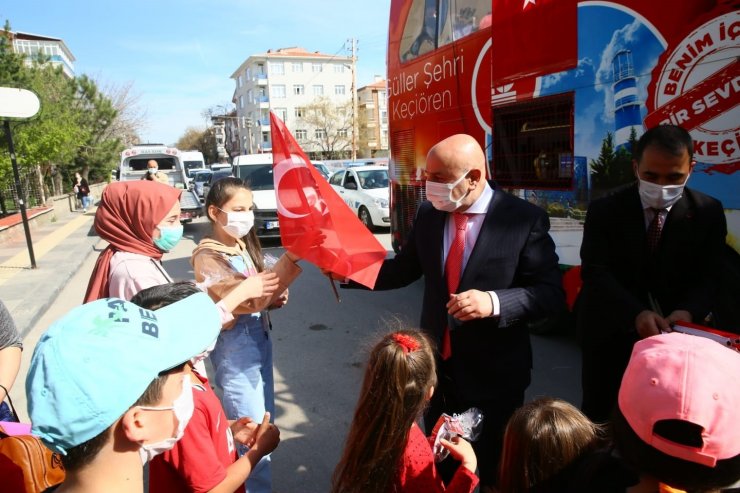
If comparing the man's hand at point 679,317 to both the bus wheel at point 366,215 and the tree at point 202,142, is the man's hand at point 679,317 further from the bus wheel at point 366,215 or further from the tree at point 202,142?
the tree at point 202,142

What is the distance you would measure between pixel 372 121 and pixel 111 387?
72.4 metres

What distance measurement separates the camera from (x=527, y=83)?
453 cm

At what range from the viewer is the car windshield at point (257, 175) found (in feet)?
42.3

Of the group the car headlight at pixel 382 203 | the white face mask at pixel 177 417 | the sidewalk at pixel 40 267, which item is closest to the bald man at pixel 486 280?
the white face mask at pixel 177 417

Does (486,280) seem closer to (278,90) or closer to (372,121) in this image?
(372,121)

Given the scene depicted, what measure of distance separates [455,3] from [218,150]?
86544 millimetres

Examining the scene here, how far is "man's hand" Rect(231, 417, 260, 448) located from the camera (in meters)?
1.98

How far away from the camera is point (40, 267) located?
10.3m

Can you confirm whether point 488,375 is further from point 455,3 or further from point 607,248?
point 455,3

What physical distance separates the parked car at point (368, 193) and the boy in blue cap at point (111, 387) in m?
11.3

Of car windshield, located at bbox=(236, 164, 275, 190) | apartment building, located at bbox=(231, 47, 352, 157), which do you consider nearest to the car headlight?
car windshield, located at bbox=(236, 164, 275, 190)

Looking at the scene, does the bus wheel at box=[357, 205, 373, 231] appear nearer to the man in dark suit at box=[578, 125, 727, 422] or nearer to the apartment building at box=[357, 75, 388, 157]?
the man in dark suit at box=[578, 125, 727, 422]

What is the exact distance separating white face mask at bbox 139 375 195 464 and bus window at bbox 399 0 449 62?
5.32 metres

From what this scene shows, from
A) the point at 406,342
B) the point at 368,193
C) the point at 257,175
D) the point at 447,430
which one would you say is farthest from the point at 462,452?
the point at 257,175
